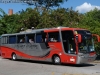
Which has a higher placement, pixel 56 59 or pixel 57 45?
pixel 57 45

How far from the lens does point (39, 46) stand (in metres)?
23.3

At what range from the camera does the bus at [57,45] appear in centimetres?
2034

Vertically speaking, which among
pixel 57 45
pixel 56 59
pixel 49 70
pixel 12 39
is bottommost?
pixel 49 70

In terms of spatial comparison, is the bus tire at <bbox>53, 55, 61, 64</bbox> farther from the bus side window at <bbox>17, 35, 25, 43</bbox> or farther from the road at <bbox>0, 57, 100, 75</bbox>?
the bus side window at <bbox>17, 35, 25, 43</bbox>

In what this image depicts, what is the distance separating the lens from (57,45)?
2169cm

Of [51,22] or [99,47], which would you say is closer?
[99,47]

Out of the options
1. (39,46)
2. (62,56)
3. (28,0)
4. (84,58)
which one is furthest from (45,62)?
(28,0)

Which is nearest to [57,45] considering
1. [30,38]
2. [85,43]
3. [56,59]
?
[56,59]

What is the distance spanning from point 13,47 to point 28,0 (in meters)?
22.0

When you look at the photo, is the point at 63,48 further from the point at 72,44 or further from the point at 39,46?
the point at 39,46

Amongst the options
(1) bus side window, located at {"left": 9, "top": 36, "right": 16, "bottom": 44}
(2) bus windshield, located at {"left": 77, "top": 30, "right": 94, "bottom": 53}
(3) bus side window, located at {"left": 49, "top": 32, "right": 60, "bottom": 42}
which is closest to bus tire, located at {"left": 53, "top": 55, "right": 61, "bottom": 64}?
(3) bus side window, located at {"left": 49, "top": 32, "right": 60, "bottom": 42}

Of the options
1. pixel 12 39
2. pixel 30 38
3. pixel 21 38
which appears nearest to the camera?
pixel 30 38

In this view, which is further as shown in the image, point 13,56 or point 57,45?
point 13,56

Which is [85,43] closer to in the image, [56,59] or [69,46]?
[69,46]
